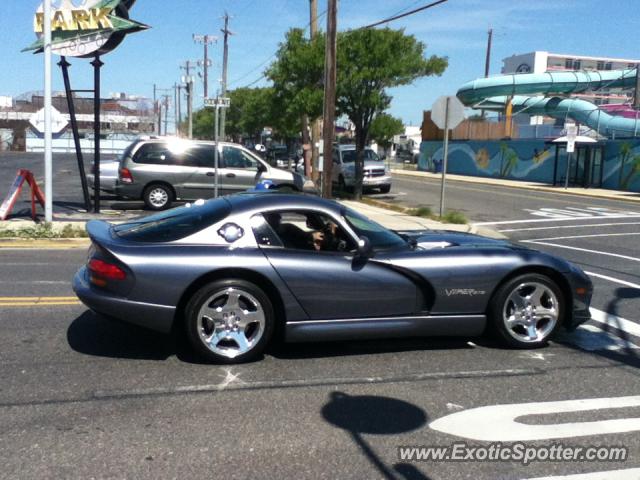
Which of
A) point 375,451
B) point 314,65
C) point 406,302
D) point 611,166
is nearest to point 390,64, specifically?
point 314,65

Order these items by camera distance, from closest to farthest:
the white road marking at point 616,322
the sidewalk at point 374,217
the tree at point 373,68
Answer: the white road marking at point 616,322
the sidewalk at point 374,217
the tree at point 373,68

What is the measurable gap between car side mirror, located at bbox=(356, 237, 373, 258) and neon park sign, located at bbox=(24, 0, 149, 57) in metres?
10.6

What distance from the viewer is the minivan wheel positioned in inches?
675

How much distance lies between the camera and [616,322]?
6914 mm

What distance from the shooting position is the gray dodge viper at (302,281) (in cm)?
511

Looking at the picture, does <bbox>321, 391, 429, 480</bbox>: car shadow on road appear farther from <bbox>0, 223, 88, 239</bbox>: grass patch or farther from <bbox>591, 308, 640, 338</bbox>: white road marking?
<bbox>0, 223, 88, 239</bbox>: grass patch

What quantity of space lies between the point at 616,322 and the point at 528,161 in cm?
3488

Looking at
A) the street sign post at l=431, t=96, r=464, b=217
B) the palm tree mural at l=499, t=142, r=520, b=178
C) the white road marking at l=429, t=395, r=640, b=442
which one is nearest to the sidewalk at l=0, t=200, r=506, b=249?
the street sign post at l=431, t=96, r=464, b=217

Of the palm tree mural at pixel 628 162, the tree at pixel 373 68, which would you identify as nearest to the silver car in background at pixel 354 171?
the tree at pixel 373 68

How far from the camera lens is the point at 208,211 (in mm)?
5645

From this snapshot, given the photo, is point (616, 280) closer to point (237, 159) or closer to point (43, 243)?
point (43, 243)

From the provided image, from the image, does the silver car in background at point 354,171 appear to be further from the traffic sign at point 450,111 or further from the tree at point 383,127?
the traffic sign at point 450,111

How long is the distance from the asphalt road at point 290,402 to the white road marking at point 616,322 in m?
0.03

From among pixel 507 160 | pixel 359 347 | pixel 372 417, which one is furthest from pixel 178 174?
pixel 507 160
